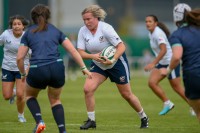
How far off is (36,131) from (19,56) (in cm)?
125

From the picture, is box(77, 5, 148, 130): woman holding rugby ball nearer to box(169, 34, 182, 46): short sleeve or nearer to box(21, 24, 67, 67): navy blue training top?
box(21, 24, 67, 67): navy blue training top

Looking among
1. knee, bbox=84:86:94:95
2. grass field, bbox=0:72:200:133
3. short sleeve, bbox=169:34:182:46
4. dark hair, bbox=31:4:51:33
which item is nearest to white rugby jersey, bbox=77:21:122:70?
knee, bbox=84:86:94:95

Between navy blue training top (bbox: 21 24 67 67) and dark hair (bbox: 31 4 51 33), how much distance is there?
80 mm

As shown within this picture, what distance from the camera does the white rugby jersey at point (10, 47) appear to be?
1450cm

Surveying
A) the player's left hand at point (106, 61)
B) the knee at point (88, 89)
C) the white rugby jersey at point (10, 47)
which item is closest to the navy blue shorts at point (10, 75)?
the white rugby jersey at point (10, 47)

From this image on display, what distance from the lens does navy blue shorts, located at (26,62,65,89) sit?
35.5 feet

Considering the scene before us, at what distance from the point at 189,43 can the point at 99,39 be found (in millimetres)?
2986

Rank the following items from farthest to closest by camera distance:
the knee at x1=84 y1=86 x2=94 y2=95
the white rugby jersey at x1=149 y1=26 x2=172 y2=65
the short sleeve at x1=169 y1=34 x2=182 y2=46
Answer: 1. the white rugby jersey at x1=149 y1=26 x2=172 y2=65
2. the knee at x1=84 y1=86 x2=94 y2=95
3. the short sleeve at x1=169 y1=34 x2=182 y2=46

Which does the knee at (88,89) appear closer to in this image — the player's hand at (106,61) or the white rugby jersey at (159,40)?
the player's hand at (106,61)

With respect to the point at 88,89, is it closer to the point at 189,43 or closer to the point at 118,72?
the point at 118,72

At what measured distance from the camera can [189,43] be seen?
10188 millimetres

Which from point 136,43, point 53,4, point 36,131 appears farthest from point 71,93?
point 53,4

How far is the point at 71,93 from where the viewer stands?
25.3m

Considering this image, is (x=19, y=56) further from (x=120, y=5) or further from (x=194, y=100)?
(x=120, y=5)
